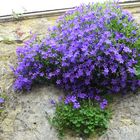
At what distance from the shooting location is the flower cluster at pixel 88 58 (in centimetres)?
391

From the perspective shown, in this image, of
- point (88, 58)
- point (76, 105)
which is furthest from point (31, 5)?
point (76, 105)

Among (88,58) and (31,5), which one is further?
(31,5)

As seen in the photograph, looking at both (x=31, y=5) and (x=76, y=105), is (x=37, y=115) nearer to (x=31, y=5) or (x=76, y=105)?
(x=76, y=105)

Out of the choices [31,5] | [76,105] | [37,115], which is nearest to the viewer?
[76,105]

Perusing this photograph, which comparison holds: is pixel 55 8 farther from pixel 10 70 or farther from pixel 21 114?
pixel 21 114

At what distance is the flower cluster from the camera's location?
3.91 metres

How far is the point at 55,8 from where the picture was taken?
17.3 ft

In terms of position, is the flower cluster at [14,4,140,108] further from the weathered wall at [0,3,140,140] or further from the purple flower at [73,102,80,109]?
the weathered wall at [0,3,140,140]

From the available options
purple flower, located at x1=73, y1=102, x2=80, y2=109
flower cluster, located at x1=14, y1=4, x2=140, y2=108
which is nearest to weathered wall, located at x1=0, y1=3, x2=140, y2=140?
flower cluster, located at x1=14, y1=4, x2=140, y2=108

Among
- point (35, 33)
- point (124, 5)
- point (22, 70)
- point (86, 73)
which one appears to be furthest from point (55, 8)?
point (86, 73)

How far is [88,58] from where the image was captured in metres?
3.93

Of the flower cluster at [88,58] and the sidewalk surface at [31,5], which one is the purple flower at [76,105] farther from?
the sidewalk surface at [31,5]

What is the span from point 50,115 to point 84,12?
1192mm

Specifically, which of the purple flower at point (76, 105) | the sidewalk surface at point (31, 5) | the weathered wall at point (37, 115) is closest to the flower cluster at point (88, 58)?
the purple flower at point (76, 105)
